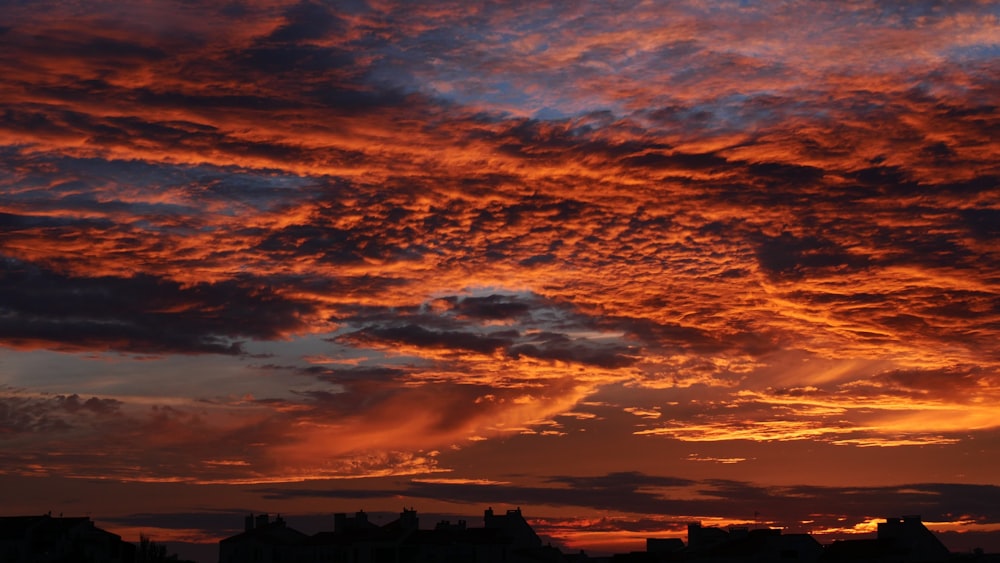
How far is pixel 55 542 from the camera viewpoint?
133m

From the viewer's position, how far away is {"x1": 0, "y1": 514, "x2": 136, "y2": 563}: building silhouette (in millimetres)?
131250

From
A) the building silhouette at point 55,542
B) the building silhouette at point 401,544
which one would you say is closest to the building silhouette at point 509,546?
the building silhouette at point 401,544

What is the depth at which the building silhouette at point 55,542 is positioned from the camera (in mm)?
131250

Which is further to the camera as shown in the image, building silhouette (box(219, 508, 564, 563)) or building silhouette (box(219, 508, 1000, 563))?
building silhouette (box(219, 508, 564, 563))

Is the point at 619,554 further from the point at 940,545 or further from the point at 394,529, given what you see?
the point at 940,545

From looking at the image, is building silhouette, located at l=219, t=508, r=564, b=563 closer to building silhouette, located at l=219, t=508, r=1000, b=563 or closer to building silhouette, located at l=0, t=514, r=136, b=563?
building silhouette, located at l=219, t=508, r=1000, b=563

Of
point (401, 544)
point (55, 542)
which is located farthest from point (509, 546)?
point (55, 542)

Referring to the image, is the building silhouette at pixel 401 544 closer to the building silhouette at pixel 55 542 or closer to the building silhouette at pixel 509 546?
the building silhouette at pixel 509 546

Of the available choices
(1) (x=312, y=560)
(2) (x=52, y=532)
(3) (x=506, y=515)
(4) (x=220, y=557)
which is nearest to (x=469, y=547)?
(3) (x=506, y=515)

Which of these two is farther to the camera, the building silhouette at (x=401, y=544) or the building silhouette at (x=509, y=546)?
the building silhouette at (x=401, y=544)

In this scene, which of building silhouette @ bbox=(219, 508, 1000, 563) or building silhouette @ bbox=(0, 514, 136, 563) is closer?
building silhouette @ bbox=(219, 508, 1000, 563)

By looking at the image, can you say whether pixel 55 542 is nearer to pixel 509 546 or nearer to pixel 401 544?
pixel 401 544

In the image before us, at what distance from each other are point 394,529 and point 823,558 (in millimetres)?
44970

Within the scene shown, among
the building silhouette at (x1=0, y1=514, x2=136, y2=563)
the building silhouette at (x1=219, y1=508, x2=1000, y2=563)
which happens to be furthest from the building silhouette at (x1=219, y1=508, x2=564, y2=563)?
the building silhouette at (x1=0, y1=514, x2=136, y2=563)
